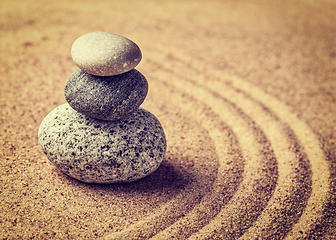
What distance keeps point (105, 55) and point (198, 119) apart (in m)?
2.10

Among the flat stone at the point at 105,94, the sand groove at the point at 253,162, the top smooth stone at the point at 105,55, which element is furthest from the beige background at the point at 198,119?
the top smooth stone at the point at 105,55

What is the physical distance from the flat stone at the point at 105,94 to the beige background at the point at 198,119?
90 centimetres

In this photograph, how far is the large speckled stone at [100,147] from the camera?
3.12m

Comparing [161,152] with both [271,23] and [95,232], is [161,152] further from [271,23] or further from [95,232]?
[271,23]

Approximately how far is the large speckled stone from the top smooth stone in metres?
0.63

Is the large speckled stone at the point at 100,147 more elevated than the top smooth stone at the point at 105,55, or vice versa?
the top smooth stone at the point at 105,55

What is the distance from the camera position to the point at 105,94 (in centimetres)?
304

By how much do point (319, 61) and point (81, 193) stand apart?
5.30m

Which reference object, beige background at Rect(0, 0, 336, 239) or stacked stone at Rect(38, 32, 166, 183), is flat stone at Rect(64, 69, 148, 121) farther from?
beige background at Rect(0, 0, 336, 239)

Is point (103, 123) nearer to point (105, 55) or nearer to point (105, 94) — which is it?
point (105, 94)

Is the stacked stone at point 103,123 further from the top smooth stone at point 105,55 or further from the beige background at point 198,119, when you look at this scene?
the beige background at point 198,119

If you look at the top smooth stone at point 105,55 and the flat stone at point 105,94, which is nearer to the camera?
the top smooth stone at point 105,55

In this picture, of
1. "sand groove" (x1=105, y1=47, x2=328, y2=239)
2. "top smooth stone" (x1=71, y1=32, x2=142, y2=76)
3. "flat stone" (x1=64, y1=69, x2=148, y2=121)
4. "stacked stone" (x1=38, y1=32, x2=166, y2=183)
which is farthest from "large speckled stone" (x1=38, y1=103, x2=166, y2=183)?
Answer: "sand groove" (x1=105, y1=47, x2=328, y2=239)

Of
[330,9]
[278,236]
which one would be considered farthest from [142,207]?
[330,9]
